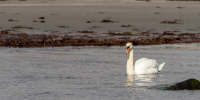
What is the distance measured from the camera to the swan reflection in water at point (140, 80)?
1270 centimetres

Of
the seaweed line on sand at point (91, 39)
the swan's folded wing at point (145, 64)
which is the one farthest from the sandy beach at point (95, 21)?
the swan's folded wing at point (145, 64)

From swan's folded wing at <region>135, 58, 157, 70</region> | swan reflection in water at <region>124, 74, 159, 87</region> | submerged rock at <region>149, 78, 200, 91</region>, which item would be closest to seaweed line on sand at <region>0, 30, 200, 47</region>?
swan's folded wing at <region>135, 58, 157, 70</region>

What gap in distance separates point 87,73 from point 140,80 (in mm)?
1717

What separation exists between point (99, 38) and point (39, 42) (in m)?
A: 3.60

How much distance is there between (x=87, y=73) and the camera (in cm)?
1407

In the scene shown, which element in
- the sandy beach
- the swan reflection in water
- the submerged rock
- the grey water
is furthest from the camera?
the sandy beach

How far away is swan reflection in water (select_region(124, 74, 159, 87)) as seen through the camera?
41.7ft

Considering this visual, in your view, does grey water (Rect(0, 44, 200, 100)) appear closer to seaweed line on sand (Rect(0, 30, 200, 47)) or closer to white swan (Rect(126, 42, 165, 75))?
white swan (Rect(126, 42, 165, 75))

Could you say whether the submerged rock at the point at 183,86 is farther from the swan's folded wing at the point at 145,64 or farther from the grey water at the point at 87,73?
the swan's folded wing at the point at 145,64

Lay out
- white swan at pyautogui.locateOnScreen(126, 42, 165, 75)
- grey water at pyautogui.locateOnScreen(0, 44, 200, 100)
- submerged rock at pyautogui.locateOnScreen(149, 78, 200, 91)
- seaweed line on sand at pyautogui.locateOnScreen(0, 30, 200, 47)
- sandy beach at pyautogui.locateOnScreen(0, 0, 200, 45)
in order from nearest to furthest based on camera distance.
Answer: grey water at pyautogui.locateOnScreen(0, 44, 200, 100) → submerged rock at pyautogui.locateOnScreen(149, 78, 200, 91) → white swan at pyautogui.locateOnScreen(126, 42, 165, 75) → seaweed line on sand at pyautogui.locateOnScreen(0, 30, 200, 47) → sandy beach at pyautogui.locateOnScreen(0, 0, 200, 45)

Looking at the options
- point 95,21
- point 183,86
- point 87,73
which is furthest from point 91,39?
point 183,86

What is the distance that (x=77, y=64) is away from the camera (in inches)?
624

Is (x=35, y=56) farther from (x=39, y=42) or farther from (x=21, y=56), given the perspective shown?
(x=39, y=42)

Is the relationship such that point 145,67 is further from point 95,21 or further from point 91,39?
point 95,21
